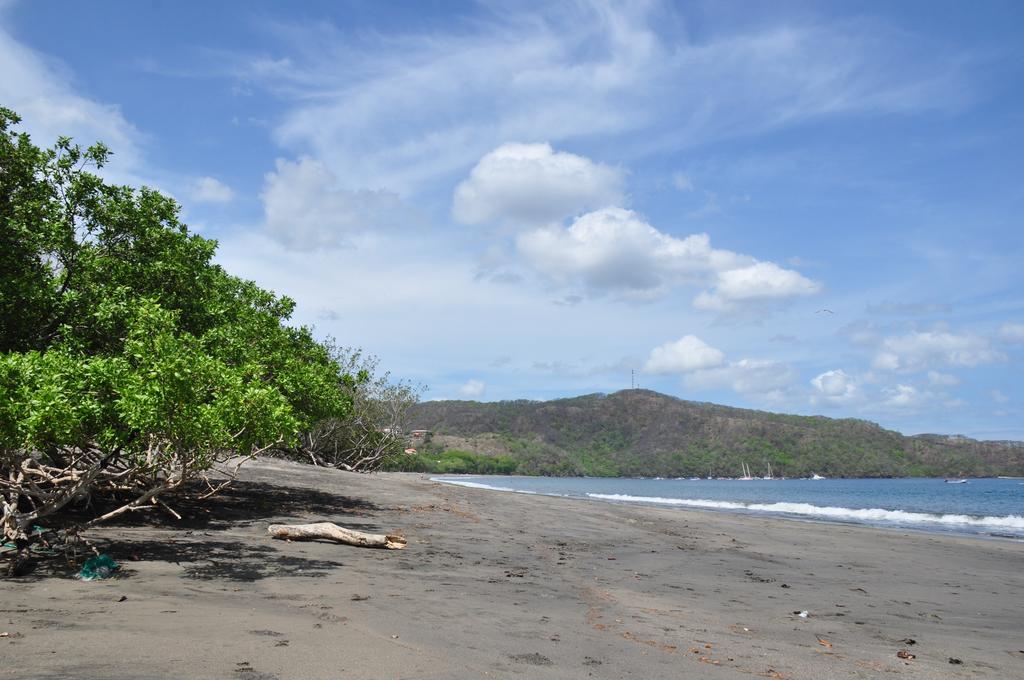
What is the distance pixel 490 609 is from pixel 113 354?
9.34 m

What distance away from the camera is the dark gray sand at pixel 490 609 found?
6.44 meters

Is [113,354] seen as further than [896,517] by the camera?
No

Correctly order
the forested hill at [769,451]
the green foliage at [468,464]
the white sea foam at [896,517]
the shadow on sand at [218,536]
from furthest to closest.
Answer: the forested hill at [769,451], the green foliage at [468,464], the white sea foam at [896,517], the shadow on sand at [218,536]

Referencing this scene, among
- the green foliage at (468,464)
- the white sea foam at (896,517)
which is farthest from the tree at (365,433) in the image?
the green foliage at (468,464)

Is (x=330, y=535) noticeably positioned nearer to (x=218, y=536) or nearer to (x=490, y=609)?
(x=218, y=536)

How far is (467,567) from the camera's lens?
1307 centimetres

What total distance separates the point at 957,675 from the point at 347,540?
11105 mm

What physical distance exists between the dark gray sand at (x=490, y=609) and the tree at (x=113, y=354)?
1692 millimetres

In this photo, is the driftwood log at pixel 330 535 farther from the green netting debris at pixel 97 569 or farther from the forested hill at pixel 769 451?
the forested hill at pixel 769 451

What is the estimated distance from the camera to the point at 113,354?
13195 mm

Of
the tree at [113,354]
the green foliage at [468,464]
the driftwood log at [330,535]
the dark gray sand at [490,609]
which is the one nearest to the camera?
the dark gray sand at [490,609]

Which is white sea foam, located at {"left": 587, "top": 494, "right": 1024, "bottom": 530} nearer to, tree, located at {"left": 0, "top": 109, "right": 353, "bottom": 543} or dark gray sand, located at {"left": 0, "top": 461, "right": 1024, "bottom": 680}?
dark gray sand, located at {"left": 0, "top": 461, "right": 1024, "bottom": 680}

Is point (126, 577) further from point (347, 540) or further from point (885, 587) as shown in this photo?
point (885, 587)

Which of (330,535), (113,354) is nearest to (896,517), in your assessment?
(330,535)
